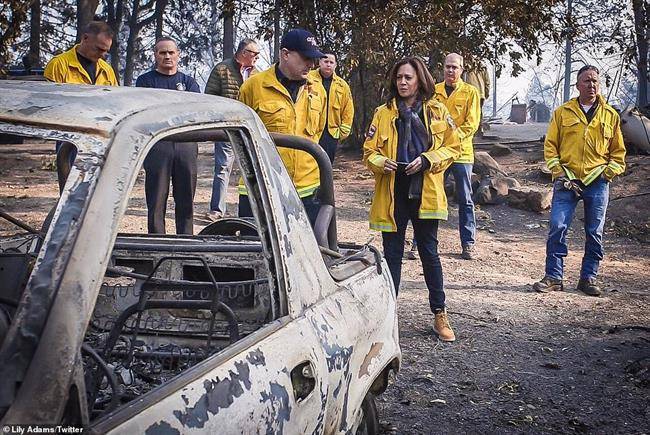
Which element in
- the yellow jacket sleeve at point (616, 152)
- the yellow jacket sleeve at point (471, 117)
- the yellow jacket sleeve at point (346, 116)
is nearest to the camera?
the yellow jacket sleeve at point (616, 152)

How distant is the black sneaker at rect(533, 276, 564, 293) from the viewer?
6.80 m

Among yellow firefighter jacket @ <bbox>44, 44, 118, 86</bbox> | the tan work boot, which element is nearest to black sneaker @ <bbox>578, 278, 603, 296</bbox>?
the tan work boot

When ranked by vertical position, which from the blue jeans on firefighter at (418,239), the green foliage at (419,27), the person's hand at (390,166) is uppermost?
the green foliage at (419,27)

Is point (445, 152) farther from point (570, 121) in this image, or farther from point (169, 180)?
point (169, 180)

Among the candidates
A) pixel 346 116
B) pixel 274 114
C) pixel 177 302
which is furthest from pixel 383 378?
pixel 346 116

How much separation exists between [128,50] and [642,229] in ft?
80.9

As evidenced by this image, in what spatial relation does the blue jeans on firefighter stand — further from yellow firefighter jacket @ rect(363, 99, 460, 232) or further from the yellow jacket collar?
the yellow jacket collar

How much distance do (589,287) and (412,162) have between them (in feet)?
9.13

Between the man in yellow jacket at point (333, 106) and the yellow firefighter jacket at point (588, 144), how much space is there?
2.25 meters

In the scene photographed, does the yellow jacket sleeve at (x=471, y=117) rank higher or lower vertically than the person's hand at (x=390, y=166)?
higher

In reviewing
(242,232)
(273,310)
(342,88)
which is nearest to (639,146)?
(342,88)

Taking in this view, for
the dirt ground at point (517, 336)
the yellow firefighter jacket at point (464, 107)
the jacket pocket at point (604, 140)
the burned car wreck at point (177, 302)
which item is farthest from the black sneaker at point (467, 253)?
the burned car wreck at point (177, 302)

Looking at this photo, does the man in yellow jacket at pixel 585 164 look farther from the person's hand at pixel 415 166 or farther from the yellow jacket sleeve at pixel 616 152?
the person's hand at pixel 415 166

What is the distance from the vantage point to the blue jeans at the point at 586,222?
664cm
